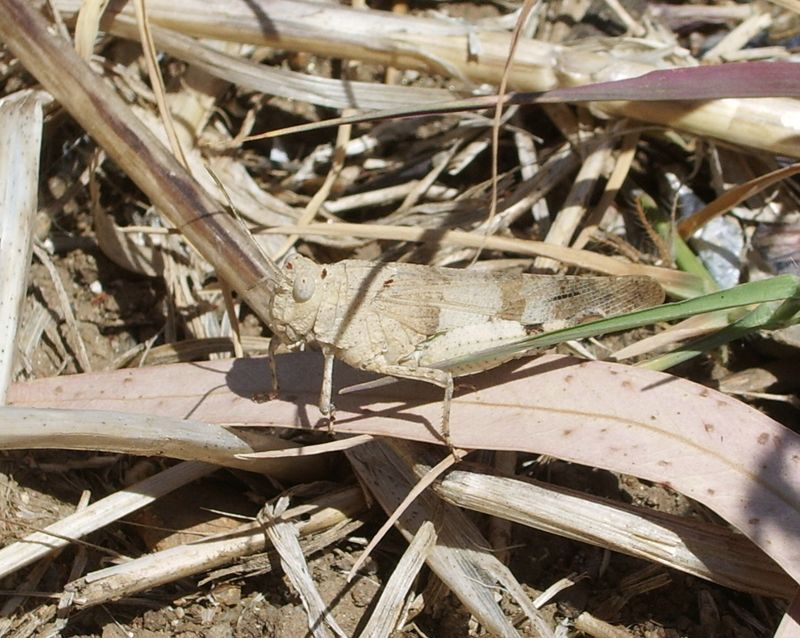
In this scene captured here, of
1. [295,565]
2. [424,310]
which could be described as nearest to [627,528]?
[424,310]

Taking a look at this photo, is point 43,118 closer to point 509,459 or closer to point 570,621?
point 509,459

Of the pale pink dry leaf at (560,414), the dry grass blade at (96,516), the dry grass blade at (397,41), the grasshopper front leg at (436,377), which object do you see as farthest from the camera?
the dry grass blade at (397,41)

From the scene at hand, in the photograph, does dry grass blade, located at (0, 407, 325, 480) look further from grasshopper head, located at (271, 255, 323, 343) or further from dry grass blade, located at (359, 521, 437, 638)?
dry grass blade, located at (359, 521, 437, 638)

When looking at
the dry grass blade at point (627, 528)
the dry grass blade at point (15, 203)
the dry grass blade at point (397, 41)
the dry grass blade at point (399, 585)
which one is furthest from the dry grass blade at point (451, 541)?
the dry grass blade at point (397, 41)

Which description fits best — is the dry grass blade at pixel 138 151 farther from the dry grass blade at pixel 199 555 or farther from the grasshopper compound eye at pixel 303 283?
the dry grass blade at pixel 199 555

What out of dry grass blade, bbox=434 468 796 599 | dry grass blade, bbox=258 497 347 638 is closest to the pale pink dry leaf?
dry grass blade, bbox=434 468 796 599

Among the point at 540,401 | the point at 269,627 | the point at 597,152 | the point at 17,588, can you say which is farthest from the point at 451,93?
the point at 17,588
